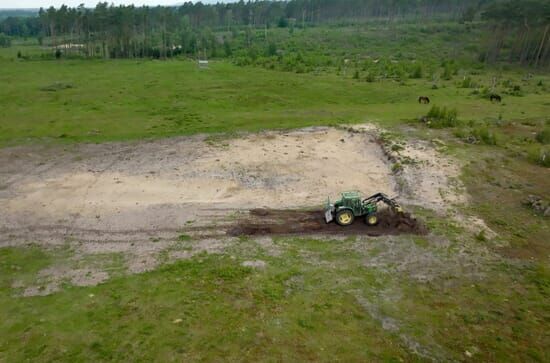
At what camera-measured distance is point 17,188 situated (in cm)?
2444

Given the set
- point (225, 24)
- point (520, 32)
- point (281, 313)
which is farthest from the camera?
point (225, 24)

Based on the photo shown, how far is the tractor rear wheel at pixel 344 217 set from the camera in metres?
19.6

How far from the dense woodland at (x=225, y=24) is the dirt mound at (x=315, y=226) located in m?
61.1

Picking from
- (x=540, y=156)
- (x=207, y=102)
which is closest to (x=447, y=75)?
(x=540, y=156)

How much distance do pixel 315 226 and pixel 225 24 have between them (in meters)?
148

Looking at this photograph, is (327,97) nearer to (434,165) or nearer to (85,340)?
(434,165)

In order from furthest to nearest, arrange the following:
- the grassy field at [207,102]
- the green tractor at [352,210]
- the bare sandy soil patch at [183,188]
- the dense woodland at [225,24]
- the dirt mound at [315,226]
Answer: the dense woodland at [225,24] < the grassy field at [207,102] < the green tractor at [352,210] < the dirt mound at [315,226] < the bare sandy soil patch at [183,188]

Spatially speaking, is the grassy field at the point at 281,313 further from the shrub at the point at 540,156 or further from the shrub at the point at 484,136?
the shrub at the point at 484,136

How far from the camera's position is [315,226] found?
65.3ft

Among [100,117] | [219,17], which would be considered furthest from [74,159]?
[219,17]

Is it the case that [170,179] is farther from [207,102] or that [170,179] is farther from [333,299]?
[207,102]

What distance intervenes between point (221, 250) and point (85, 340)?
6.46 meters

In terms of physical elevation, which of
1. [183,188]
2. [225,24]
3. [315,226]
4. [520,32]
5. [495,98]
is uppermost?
[520,32]

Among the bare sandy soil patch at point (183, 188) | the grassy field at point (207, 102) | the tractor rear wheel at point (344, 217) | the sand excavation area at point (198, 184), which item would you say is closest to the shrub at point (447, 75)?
the grassy field at point (207, 102)
